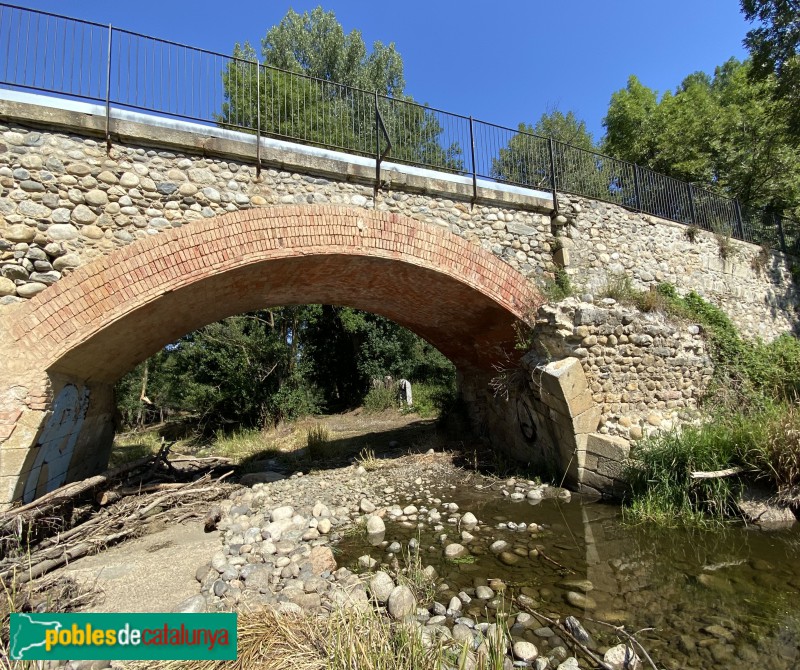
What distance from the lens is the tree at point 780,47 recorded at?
9539mm

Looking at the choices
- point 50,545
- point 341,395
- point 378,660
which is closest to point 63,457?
point 50,545

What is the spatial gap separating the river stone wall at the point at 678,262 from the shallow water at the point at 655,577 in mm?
4221

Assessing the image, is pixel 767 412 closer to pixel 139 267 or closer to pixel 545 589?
pixel 545 589

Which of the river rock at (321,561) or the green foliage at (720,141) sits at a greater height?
the green foliage at (720,141)

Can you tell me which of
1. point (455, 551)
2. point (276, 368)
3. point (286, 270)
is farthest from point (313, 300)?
point (276, 368)

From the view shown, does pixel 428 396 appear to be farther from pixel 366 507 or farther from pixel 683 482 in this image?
pixel 683 482

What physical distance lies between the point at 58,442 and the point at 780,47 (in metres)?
14.8

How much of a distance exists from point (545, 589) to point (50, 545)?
15.9ft

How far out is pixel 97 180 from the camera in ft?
16.5

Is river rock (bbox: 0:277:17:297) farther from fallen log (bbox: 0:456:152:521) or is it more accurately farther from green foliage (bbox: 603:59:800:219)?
green foliage (bbox: 603:59:800:219)

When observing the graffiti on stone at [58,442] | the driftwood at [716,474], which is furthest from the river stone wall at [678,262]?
the graffiti on stone at [58,442]

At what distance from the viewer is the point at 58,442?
5.25 metres

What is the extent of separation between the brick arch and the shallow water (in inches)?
134

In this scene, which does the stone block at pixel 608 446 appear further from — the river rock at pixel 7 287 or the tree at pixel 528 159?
the river rock at pixel 7 287
